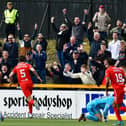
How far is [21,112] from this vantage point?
79.5 feet

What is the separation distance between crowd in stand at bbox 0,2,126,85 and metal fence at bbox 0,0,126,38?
0.67 meters

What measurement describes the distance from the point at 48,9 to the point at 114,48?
4.31m

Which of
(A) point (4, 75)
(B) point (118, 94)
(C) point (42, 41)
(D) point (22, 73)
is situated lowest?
(B) point (118, 94)

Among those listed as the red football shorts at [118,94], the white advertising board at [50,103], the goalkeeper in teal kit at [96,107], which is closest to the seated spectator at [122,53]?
the white advertising board at [50,103]

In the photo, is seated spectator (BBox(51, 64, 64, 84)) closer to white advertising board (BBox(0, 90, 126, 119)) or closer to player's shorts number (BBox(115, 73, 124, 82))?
white advertising board (BBox(0, 90, 126, 119))

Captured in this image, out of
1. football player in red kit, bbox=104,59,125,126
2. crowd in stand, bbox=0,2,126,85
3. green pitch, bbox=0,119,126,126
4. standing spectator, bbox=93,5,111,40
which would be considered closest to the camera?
football player in red kit, bbox=104,59,125,126

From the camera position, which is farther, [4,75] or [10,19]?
[10,19]

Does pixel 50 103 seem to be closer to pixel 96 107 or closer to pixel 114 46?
pixel 96 107

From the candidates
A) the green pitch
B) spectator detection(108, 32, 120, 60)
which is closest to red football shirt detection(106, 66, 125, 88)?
the green pitch

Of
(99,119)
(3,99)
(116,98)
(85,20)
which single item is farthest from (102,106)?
(85,20)

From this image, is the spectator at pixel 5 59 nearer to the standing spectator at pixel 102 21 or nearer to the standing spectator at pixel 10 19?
the standing spectator at pixel 10 19

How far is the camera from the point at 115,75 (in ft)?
66.7

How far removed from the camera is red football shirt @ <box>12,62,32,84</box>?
2275 centimetres

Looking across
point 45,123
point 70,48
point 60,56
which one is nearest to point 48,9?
point 60,56
